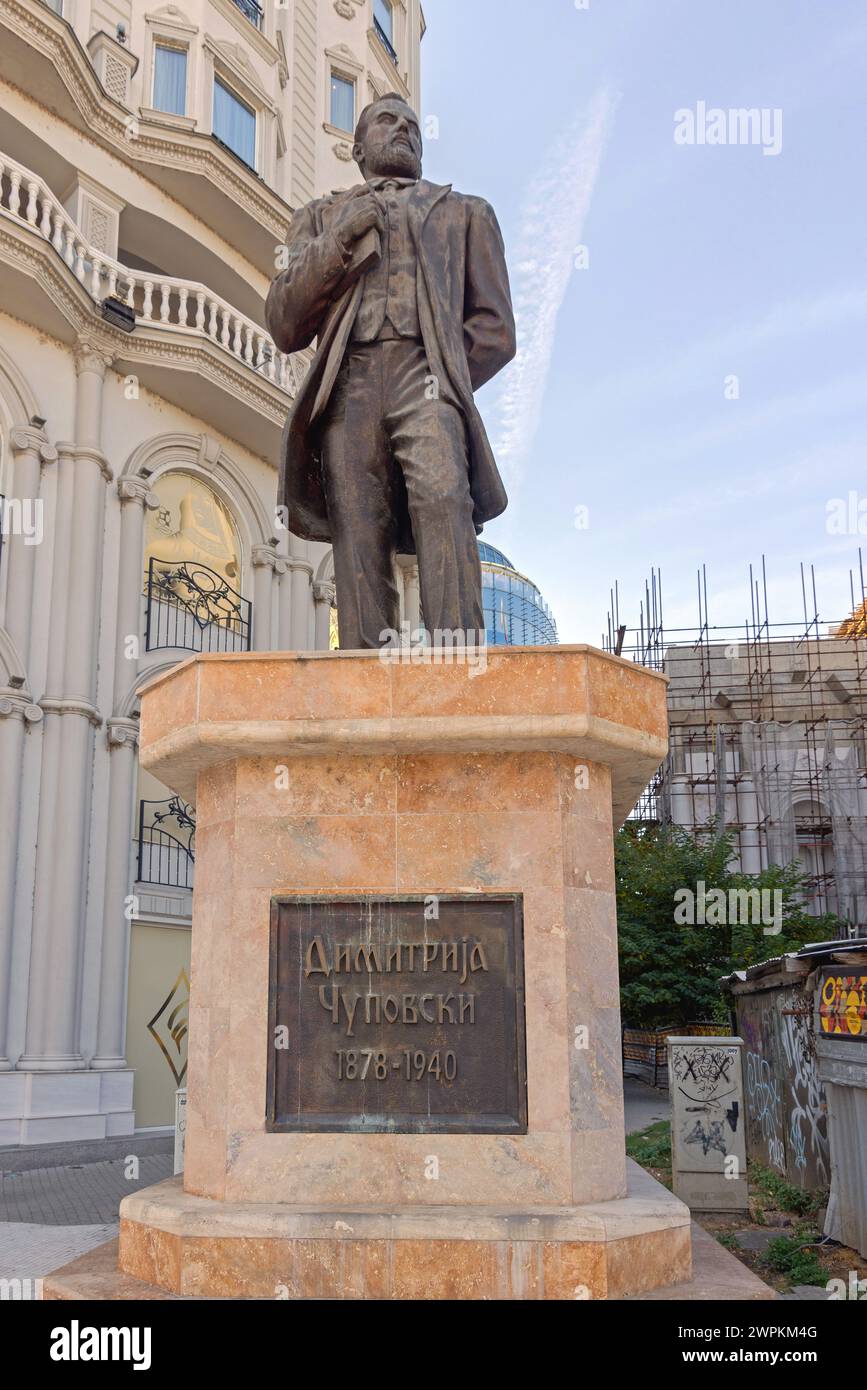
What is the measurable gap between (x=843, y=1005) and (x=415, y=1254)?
763 centimetres

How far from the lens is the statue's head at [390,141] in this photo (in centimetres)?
575

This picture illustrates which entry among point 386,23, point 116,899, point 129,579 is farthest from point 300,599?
A: point 386,23

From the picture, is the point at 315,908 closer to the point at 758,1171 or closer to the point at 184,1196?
the point at 184,1196

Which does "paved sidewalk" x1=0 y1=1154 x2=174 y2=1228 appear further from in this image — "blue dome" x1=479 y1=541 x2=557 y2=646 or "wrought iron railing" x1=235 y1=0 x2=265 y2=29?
"blue dome" x1=479 y1=541 x2=557 y2=646

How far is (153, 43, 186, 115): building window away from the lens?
68.6 feet

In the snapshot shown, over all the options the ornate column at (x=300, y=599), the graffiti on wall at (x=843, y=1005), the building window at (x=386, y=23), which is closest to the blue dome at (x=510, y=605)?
the building window at (x=386, y=23)

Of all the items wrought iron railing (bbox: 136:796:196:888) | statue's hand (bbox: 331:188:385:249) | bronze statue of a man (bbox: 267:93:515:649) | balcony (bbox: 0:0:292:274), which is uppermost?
balcony (bbox: 0:0:292:274)

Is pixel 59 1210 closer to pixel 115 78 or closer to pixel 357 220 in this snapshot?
pixel 357 220

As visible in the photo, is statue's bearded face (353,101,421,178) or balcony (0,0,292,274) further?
balcony (0,0,292,274)

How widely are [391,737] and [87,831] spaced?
1216cm

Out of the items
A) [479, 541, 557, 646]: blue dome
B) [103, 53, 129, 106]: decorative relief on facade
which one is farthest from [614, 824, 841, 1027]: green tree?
[479, 541, 557, 646]: blue dome

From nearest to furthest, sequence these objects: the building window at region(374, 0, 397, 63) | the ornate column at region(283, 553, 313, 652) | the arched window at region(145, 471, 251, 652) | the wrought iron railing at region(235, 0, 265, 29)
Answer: the arched window at region(145, 471, 251, 652) < the ornate column at region(283, 553, 313, 652) < the wrought iron railing at region(235, 0, 265, 29) < the building window at region(374, 0, 397, 63)

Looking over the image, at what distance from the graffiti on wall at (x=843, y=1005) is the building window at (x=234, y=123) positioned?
1799 cm

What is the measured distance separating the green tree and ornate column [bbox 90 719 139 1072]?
11.3m
